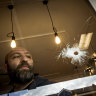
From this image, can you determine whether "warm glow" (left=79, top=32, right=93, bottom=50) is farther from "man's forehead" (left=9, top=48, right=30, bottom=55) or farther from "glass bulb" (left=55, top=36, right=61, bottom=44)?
"man's forehead" (left=9, top=48, right=30, bottom=55)

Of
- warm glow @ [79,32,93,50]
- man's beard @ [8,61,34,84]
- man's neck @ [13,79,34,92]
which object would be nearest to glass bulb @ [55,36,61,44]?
warm glow @ [79,32,93,50]

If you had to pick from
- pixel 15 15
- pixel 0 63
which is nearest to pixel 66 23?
pixel 15 15

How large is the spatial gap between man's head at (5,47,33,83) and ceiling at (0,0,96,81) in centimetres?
5

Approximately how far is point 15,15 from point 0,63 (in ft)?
1.80

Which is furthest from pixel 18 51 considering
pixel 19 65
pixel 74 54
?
pixel 74 54

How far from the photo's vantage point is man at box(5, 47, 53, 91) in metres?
1.02

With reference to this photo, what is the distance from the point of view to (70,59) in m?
1.19

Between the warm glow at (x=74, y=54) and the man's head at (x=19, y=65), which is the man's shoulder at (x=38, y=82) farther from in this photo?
the warm glow at (x=74, y=54)

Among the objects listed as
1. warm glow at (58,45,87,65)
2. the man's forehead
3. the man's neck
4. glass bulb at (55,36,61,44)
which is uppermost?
glass bulb at (55,36,61,44)

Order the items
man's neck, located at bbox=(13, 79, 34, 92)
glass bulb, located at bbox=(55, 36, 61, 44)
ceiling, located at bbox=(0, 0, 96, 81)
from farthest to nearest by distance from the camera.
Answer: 1. glass bulb, located at bbox=(55, 36, 61, 44)
2. ceiling, located at bbox=(0, 0, 96, 81)
3. man's neck, located at bbox=(13, 79, 34, 92)

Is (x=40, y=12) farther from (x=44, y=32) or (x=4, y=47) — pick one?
(x=4, y=47)

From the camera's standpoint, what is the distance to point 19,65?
1.08 meters

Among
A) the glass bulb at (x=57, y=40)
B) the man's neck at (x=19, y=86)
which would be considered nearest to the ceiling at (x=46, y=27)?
the glass bulb at (x=57, y=40)

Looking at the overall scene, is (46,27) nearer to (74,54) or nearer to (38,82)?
(74,54)
